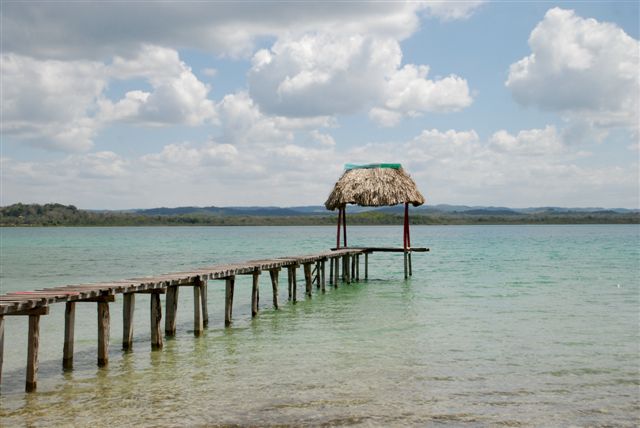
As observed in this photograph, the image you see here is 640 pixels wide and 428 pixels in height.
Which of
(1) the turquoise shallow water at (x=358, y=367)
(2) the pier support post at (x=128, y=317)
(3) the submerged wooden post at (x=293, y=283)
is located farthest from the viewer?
(3) the submerged wooden post at (x=293, y=283)

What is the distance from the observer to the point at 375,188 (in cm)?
2734

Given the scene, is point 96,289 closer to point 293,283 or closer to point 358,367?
point 358,367

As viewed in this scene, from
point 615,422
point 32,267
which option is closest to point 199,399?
point 615,422

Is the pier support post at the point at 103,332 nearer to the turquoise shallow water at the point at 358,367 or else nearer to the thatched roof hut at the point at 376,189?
the turquoise shallow water at the point at 358,367

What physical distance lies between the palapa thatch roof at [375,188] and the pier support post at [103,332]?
16.0m

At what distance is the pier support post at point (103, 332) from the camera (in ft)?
39.2

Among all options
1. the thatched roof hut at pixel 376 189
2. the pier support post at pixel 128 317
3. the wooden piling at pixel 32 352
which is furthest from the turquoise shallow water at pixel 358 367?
the thatched roof hut at pixel 376 189

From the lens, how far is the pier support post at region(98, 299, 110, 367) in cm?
1194

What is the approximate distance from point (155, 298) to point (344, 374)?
4.19 metres

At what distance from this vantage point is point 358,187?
27594mm

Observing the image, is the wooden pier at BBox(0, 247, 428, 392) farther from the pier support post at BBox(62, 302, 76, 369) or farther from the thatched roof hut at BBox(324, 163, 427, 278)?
the thatched roof hut at BBox(324, 163, 427, 278)

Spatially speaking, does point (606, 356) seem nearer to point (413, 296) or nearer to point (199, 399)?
point (199, 399)

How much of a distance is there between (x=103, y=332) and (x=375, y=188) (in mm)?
16576

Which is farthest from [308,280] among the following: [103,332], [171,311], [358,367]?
[103,332]
